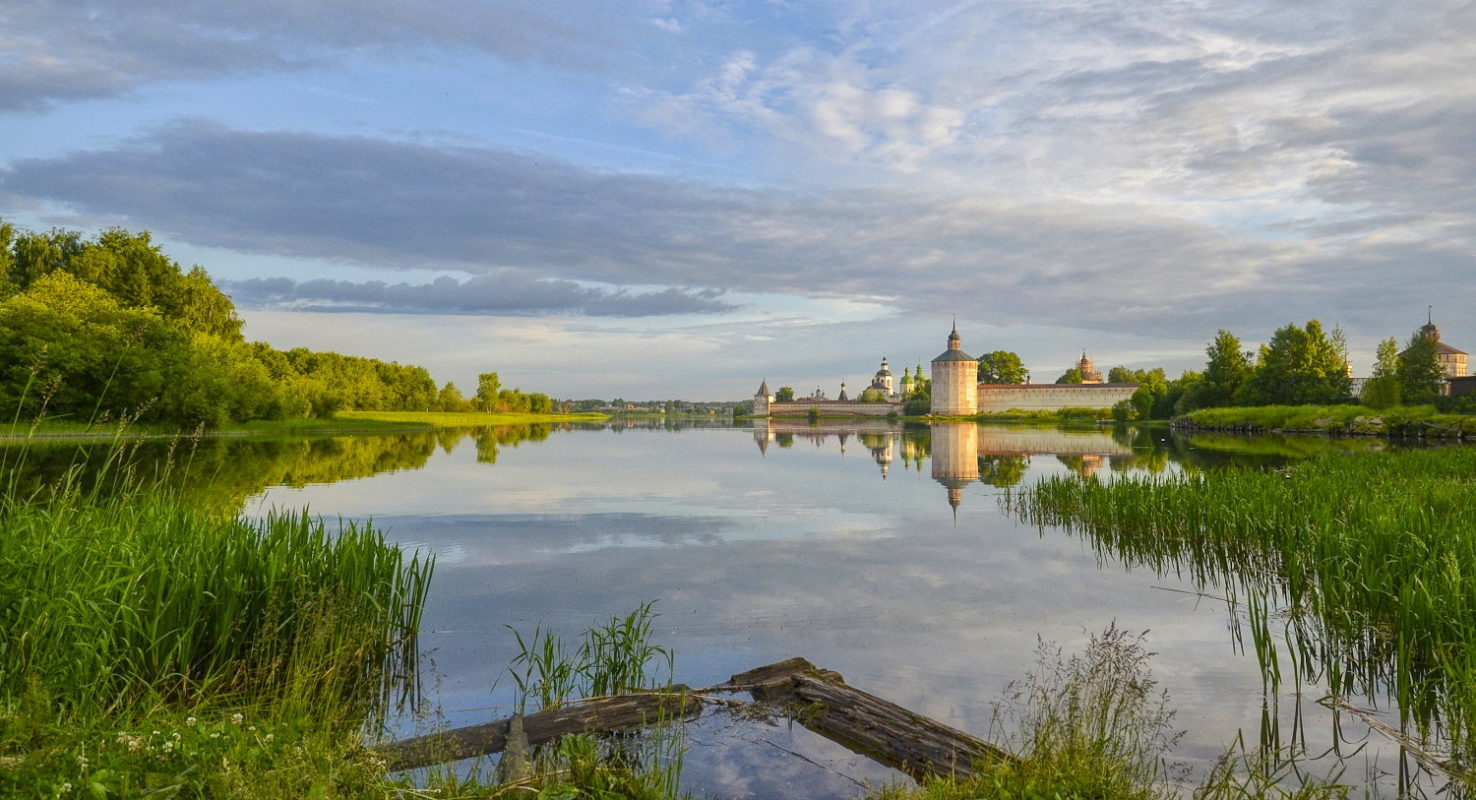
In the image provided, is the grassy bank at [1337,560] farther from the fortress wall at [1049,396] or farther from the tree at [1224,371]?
the fortress wall at [1049,396]

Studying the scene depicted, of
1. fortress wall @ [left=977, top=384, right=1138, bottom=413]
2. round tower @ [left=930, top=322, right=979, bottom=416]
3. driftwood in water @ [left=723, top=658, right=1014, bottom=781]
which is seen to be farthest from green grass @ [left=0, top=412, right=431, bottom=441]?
fortress wall @ [left=977, top=384, right=1138, bottom=413]

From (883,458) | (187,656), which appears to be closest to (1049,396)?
(883,458)

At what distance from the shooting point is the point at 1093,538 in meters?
13.1

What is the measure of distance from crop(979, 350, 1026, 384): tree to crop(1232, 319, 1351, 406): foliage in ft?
233

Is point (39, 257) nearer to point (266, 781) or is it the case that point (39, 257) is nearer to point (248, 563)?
point (248, 563)

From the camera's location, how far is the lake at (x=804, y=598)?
5.28 metres

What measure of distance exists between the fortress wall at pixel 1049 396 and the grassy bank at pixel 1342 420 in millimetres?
51081

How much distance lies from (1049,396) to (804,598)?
114267 millimetres

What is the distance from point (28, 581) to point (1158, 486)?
13825mm

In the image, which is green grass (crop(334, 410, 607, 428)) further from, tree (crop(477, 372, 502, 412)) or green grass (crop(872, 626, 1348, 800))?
green grass (crop(872, 626, 1348, 800))

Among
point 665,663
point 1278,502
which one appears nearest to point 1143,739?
point 665,663

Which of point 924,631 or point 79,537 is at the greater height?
point 79,537

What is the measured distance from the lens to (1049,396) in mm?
115812

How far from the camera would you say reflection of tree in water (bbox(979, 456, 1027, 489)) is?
23.4 m
